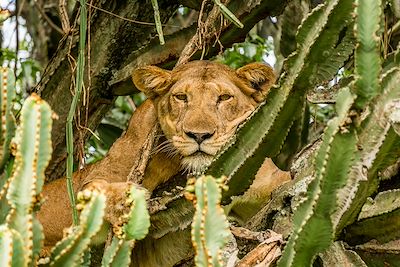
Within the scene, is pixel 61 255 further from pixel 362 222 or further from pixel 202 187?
pixel 362 222

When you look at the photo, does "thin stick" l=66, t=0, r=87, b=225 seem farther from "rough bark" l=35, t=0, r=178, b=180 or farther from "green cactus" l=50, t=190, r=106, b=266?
"rough bark" l=35, t=0, r=178, b=180

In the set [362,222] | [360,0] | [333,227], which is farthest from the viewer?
[362,222]

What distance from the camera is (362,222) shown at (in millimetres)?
2570

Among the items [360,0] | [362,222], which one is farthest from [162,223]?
[360,0]

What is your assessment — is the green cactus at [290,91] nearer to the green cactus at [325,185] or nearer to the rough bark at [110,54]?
the green cactus at [325,185]

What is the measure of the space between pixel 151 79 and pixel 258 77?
44 centimetres

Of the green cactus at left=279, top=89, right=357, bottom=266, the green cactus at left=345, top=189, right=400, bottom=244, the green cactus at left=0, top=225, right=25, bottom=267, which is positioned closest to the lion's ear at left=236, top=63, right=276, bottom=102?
the green cactus at left=345, top=189, right=400, bottom=244

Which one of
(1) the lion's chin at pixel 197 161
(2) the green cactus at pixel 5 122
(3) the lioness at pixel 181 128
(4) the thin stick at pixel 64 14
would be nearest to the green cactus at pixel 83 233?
(2) the green cactus at pixel 5 122

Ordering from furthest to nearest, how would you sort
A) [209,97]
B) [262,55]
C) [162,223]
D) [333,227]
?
[262,55], [209,97], [162,223], [333,227]

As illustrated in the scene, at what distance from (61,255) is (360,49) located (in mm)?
775

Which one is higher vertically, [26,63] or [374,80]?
[26,63]

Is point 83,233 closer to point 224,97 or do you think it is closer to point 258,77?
point 224,97

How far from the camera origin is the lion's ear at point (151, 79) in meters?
3.95

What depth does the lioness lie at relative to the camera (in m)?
3.62
